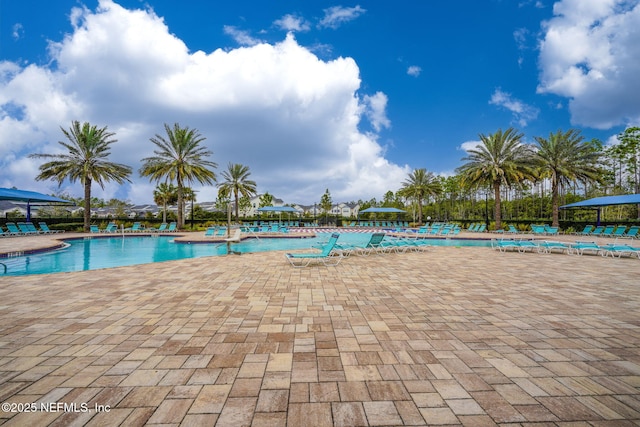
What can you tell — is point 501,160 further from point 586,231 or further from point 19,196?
point 19,196

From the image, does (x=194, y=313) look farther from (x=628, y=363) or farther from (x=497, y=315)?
(x=628, y=363)

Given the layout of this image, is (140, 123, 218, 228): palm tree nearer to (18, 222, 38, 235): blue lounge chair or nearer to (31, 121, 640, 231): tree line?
(31, 121, 640, 231): tree line

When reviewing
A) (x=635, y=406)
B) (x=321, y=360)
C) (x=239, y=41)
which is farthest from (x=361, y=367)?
(x=239, y=41)

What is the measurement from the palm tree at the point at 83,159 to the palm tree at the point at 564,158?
35.6 metres

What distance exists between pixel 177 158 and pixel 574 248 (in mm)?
27272

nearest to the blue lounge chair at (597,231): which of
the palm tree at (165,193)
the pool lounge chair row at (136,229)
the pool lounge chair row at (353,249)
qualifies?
the pool lounge chair row at (353,249)

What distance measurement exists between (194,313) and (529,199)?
56437 millimetres

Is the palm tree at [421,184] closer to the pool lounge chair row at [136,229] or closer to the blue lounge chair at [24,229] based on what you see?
the pool lounge chair row at [136,229]

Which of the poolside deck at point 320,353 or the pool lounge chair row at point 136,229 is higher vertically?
the pool lounge chair row at point 136,229

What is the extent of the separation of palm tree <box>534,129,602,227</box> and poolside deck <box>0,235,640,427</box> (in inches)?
909

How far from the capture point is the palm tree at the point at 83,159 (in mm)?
22500

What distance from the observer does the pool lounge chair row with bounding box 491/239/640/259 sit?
10.5m

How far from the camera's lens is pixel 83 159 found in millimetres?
23234

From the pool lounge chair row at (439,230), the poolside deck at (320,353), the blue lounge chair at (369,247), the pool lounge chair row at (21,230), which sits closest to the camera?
the poolside deck at (320,353)
